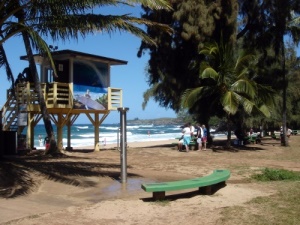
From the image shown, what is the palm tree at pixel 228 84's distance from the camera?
Answer: 21844 millimetres

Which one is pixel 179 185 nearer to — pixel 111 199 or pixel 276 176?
pixel 111 199

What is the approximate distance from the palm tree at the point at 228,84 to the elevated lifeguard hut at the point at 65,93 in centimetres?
430

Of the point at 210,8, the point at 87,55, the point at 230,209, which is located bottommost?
the point at 230,209

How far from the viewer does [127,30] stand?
10.1m

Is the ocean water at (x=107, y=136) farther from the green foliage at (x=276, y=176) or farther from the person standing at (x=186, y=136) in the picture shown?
the green foliage at (x=276, y=176)

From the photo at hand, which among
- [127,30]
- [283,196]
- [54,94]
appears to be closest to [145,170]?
[127,30]

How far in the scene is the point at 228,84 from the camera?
22422mm

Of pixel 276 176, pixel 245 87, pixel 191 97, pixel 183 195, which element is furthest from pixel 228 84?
pixel 183 195

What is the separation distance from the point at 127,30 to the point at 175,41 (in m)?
14.4

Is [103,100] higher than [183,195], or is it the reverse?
[103,100]

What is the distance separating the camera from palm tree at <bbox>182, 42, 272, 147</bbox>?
2184 cm

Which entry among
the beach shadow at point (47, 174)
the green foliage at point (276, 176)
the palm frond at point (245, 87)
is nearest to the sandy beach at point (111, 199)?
the beach shadow at point (47, 174)

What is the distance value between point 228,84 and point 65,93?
8.39 meters

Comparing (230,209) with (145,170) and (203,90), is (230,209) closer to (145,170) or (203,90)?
(145,170)
